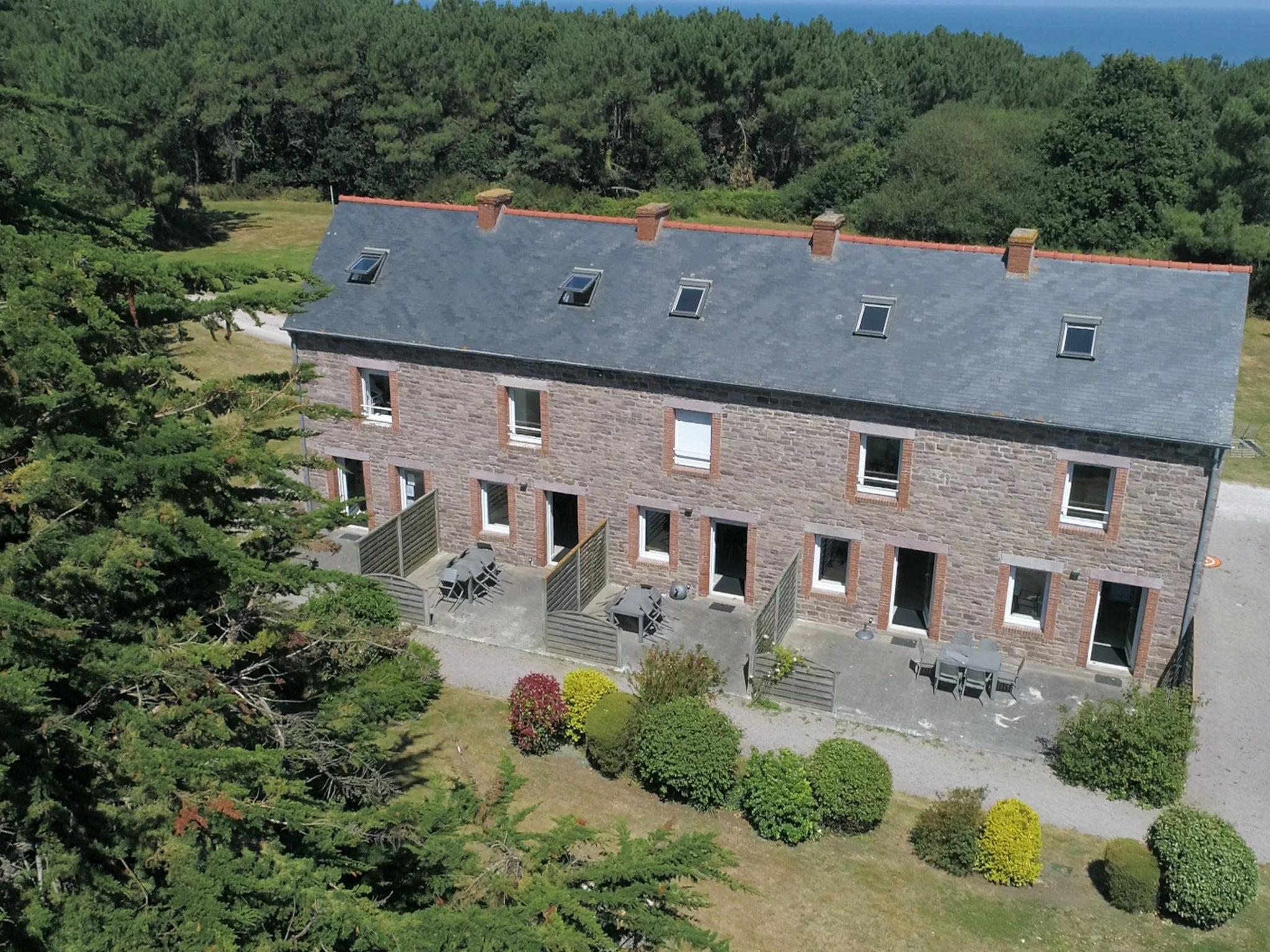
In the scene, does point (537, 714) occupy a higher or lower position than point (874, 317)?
lower

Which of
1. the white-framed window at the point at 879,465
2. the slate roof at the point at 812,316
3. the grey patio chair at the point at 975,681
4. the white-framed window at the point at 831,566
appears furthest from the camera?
the white-framed window at the point at 831,566

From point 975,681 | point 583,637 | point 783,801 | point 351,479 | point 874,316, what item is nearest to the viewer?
point 783,801

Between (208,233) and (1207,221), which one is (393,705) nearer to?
(1207,221)

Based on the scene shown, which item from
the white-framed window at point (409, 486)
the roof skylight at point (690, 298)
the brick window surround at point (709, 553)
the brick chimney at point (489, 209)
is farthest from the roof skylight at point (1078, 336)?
the white-framed window at point (409, 486)

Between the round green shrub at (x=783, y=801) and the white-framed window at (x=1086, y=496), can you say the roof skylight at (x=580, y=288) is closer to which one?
the white-framed window at (x=1086, y=496)

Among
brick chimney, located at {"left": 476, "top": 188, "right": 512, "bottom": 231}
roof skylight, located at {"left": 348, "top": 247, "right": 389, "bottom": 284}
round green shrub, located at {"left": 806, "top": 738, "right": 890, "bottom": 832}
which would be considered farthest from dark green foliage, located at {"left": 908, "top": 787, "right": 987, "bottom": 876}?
roof skylight, located at {"left": 348, "top": 247, "right": 389, "bottom": 284}

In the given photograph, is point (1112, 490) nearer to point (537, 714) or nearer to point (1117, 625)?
point (1117, 625)

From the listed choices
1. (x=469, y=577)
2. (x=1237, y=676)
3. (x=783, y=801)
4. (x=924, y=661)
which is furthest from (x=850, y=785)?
(x=469, y=577)
